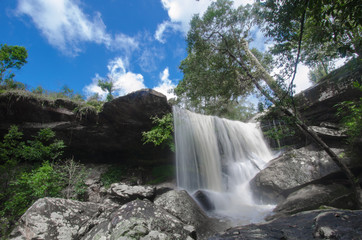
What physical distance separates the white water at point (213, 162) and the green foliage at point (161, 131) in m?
0.61

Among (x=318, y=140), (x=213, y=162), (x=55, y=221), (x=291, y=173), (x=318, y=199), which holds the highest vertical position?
(x=318, y=140)

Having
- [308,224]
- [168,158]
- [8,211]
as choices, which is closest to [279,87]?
[308,224]

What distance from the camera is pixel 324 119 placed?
379 inches

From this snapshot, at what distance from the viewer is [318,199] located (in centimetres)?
540

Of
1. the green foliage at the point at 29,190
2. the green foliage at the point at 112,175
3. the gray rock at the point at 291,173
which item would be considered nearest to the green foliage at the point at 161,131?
the green foliage at the point at 112,175

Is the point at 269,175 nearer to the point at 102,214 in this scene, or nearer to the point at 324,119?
the point at 324,119

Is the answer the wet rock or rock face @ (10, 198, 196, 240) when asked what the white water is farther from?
rock face @ (10, 198, 196, 240)

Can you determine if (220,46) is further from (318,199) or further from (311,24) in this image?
(318,199)

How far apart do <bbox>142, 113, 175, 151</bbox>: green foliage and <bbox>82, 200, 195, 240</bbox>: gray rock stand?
4448mm

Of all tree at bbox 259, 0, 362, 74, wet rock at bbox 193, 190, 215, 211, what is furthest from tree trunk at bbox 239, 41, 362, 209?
wet rock at bbox 193, 190, 215, 211

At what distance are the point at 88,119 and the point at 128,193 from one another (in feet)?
17.8

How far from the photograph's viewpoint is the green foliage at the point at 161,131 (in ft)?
28.7

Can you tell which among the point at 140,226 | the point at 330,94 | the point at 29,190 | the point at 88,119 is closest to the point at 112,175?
the point at 88,119

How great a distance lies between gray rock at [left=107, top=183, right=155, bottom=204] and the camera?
5922 mm
